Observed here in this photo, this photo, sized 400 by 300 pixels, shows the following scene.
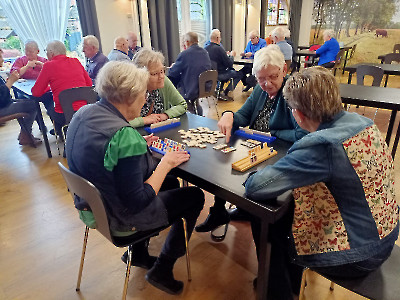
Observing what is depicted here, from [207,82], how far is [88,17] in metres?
2.76

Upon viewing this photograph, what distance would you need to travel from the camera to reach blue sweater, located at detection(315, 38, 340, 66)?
5.80 meters

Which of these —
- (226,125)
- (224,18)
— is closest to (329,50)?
(224,18)

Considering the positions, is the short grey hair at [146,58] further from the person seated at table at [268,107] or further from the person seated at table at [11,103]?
the person seated at table at [11,103]

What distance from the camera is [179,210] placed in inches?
58.3

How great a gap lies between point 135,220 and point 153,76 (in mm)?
1141

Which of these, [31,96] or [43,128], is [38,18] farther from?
[43,128]

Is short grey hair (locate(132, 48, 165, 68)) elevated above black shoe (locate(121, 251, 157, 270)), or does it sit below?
above

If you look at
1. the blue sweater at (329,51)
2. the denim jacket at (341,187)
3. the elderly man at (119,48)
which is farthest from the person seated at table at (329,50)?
the denim jacket at (341,187)

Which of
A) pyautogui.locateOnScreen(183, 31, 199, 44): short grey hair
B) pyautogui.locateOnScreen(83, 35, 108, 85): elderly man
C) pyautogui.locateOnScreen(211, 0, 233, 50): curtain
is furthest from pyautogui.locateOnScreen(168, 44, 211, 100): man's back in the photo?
pyautogui.locateOnScreen(211, 0, 233, 50): curtain

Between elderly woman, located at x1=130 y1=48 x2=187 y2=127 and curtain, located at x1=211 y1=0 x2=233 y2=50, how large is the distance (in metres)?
5.80

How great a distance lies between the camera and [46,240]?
206cm

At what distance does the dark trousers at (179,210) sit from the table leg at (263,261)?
463mm

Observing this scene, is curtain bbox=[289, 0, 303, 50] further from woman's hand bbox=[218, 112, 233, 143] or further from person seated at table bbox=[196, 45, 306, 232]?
woman's hand bbox=[218, 112, 233, 143]

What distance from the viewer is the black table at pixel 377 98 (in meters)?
2.67
